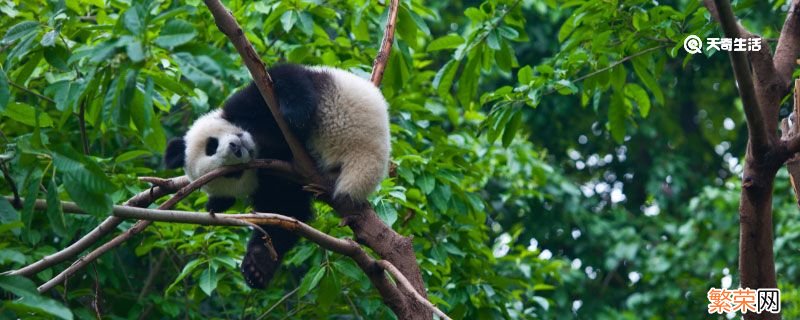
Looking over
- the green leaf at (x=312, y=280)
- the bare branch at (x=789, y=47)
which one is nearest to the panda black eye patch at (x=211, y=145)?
the green leaf at (x=312, y=280)

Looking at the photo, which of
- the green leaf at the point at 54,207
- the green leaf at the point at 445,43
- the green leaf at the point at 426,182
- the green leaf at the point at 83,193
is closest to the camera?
the green leaf at the point at 83,193

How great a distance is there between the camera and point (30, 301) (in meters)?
2.41

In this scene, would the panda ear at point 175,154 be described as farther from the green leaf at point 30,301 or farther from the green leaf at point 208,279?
the green leaf at point 30,301

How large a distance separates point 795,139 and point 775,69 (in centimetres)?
40

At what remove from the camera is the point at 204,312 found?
236 inches

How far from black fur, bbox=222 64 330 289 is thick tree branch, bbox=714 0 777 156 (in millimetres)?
1697

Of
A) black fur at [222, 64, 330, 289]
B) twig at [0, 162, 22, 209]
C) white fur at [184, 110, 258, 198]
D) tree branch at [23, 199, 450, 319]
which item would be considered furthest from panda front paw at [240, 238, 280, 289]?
twig at [0, 162, 22, 209]

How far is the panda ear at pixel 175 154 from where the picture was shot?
4285 mm

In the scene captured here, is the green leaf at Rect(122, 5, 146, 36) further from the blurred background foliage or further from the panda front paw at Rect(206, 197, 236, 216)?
the panda front paw at Rect(206, 197, 236, 216)

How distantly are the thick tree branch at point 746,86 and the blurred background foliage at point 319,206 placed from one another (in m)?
0.71

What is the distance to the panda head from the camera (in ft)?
13.1

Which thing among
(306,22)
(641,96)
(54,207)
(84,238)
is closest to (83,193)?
(54,207)

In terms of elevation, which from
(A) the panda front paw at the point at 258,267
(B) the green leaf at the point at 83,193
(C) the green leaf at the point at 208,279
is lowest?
(C) the green leaf at the point at 208,279

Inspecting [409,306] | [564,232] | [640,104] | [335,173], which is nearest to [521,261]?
[640,104]
